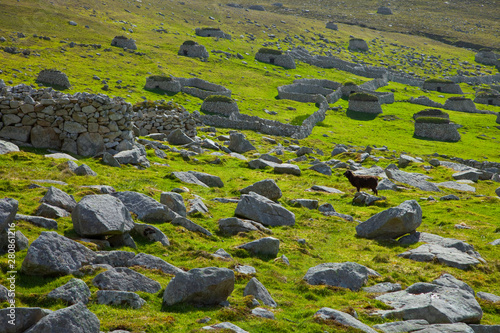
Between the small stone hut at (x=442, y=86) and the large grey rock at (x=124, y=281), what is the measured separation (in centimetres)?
10861

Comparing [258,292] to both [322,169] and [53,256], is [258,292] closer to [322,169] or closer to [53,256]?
[53,256]

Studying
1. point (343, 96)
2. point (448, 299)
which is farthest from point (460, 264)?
point (343, 96)

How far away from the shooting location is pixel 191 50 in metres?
92.5

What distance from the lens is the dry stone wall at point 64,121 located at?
75.6 ft

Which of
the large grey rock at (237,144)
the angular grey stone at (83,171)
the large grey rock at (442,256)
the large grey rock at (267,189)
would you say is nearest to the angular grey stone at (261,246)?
the large grey rock at (442,256)

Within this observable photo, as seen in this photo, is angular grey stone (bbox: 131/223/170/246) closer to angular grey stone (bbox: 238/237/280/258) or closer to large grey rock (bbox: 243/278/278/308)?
angular grey stone (bbox: 238/237/280/258)

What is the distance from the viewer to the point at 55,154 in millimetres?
22047

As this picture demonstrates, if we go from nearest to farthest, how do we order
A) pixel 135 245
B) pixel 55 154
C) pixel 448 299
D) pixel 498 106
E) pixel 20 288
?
pixel 20 288, pixel 448 299, pixel 135 245, pixel 55 154, pixel 498 106

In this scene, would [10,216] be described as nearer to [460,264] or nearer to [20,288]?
[20,288]

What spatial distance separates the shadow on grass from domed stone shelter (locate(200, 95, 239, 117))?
22.3 meters

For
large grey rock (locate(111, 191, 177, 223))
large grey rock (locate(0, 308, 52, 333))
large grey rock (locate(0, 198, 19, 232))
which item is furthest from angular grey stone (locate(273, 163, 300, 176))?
large grey rock (locate(0, 308, 52, 333))

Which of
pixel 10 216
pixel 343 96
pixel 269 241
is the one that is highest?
pixel 10 216

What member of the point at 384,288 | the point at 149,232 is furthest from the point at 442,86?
the point at 149,232

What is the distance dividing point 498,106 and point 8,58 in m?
89.0
